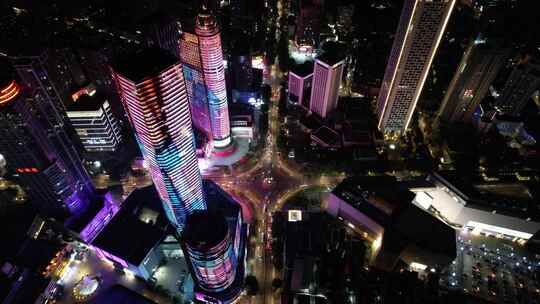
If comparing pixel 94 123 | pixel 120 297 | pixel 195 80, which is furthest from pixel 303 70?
pixel 120 297

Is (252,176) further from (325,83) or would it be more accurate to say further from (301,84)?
(301,84)

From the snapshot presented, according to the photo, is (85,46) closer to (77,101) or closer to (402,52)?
(77,101)

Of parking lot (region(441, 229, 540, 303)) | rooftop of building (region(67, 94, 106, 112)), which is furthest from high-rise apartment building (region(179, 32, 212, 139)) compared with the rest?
parking lot (region(441, 229, 540, 303))

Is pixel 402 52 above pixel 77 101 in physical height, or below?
above

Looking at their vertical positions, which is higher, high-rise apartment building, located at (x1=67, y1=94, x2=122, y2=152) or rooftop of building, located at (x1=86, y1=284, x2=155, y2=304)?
high-rise apartment building, located at (x1=67, y1=94, x2=122, y2=152)

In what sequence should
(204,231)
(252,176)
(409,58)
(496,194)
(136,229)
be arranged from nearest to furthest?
(204,231) → (136,229) → (496,194) → (409,58) → (252,176)

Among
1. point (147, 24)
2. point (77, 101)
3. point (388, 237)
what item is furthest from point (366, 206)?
point (77, 101)

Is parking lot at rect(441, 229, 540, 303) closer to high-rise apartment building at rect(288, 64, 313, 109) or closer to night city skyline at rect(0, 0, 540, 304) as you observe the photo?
night city skyline at rect(0, 0, 540, 304)
